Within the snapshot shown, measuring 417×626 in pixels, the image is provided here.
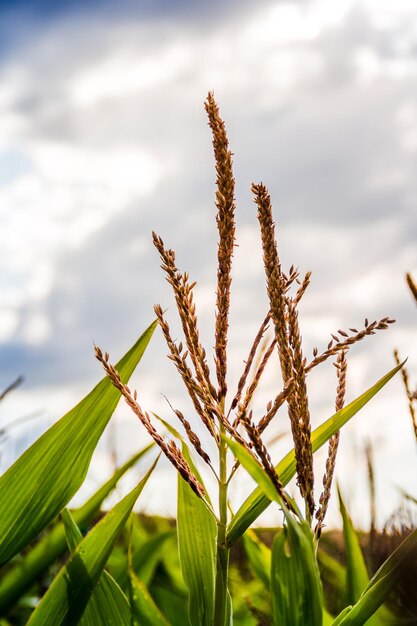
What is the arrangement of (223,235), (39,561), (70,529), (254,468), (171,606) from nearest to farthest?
1. (254,468)
2. (223,235)
3. (70,529)
4. (39,561)
5. (171,606)

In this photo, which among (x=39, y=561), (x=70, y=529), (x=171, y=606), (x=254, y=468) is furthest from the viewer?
(x=171, y=606)

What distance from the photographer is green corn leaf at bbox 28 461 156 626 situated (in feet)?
4.71

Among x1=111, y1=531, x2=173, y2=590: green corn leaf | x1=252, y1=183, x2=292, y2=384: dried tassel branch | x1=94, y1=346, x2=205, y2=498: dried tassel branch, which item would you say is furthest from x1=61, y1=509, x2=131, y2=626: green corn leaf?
x1=111, y1=531, x2=173, y2=590: green corn leaf

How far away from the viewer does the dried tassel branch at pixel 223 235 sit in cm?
118

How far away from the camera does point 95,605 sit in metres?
1.50

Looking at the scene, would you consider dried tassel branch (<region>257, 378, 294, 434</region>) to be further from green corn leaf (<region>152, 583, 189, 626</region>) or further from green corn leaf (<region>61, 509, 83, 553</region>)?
green corn leaf (<region>152, 583, 189, 626</region>)

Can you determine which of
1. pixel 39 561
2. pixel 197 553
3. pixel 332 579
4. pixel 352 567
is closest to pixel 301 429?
pixel 197 553

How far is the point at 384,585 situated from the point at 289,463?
258mm

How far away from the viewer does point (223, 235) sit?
1.20m

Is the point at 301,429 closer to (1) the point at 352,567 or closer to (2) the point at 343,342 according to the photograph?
(2) the point at 343,342

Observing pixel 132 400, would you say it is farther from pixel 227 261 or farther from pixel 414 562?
pixel 414 562

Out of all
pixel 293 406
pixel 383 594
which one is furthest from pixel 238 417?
pixel 383 594

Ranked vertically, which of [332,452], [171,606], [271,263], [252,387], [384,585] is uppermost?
[271,263]

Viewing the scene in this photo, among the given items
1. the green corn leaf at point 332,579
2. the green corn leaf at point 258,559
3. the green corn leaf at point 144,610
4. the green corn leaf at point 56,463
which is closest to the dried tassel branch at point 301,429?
the green corn leaf at point 56,463
